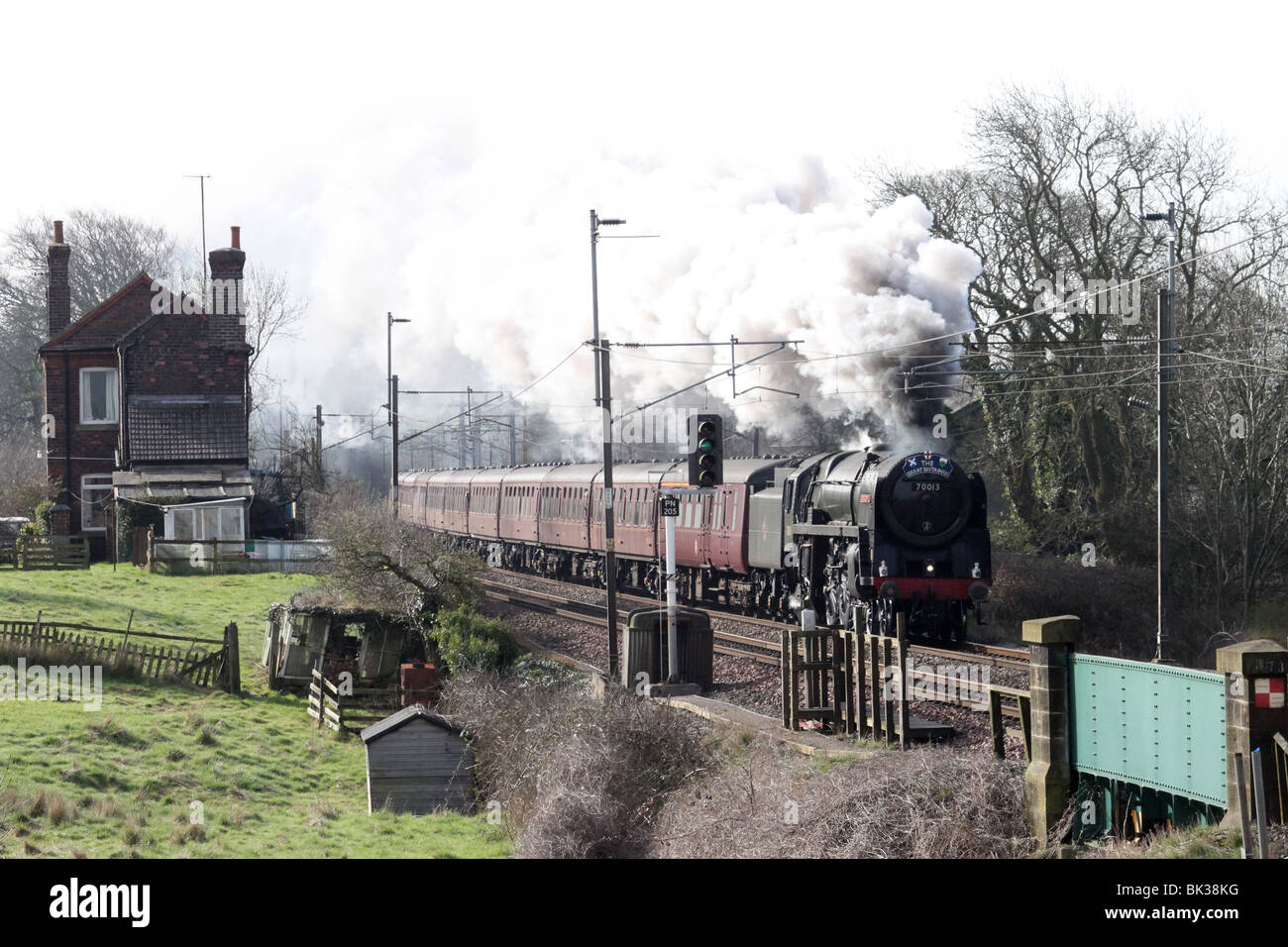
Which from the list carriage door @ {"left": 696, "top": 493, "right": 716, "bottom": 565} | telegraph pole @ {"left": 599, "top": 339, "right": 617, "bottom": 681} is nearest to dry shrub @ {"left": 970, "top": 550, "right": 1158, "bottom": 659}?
carriage door @ {"left": 696, "top": 493, "right": 716, "bottom": 565}

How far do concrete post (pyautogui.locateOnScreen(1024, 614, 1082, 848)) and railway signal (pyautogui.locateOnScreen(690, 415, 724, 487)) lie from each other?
6.35 metres

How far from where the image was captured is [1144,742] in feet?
29.4

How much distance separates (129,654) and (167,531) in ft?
43.8

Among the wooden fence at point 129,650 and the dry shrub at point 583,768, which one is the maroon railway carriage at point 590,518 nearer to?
the wooden fence at point 129,650

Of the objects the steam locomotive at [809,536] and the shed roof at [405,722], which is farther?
the steam locomotive at [809,536]

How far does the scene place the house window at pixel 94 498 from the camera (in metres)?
35.8

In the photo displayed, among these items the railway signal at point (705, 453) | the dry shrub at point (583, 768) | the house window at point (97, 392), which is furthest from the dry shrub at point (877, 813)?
the house window at point (97, 392)

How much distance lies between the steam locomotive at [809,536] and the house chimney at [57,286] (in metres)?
15.2

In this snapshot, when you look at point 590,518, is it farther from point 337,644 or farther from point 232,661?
point 232,661
